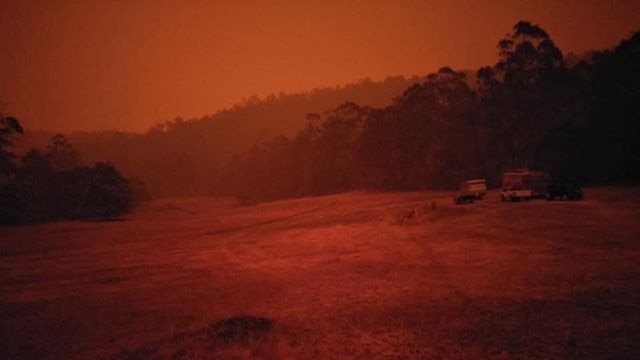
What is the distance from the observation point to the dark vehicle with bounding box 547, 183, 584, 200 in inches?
1268

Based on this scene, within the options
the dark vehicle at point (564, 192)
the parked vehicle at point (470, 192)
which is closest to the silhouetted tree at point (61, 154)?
the parked vehicle at point (470, 192)

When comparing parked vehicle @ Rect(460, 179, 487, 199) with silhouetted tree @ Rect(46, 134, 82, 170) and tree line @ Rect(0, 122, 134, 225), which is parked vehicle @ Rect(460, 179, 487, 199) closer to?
tree line @ Rect(0, 122, 134, 225)

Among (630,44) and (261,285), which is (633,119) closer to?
(630,44)

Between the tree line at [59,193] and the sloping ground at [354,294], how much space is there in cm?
2645

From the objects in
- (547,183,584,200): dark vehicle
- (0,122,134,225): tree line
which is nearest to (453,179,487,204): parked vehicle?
(547,183,584,200): dark vehicle

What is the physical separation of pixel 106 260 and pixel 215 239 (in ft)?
23.1

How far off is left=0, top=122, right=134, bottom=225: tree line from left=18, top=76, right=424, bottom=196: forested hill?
1550 inches

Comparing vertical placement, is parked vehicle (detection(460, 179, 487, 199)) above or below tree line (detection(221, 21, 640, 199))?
below

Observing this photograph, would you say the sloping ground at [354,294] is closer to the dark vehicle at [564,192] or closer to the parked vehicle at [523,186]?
the dark vehicle at [564,192]

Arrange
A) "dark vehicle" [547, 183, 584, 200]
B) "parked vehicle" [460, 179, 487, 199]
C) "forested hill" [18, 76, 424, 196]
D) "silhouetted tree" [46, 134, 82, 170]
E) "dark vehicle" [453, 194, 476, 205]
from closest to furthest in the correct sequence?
1. "dark vehicle" [547, 183, 584, 200]
2. "dark vehicle" [453, 194, 476, 205]
3. "parked vehicle" [460, 179, 487, 199]
4. "silhouetted tree" [46, 134, 82, 170]
5. "forested hill" [18, 76, 424, 196]

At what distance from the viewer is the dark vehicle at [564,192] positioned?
32.2m

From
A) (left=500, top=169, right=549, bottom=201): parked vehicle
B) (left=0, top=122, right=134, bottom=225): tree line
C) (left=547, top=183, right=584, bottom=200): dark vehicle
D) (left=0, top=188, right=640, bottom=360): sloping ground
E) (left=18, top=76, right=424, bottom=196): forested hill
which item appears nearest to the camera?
(left=0, top=188, right=640, bottom=360): sloping ground

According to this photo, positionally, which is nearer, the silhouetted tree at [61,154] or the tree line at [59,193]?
the tree line at [59,193]

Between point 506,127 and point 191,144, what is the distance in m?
121
